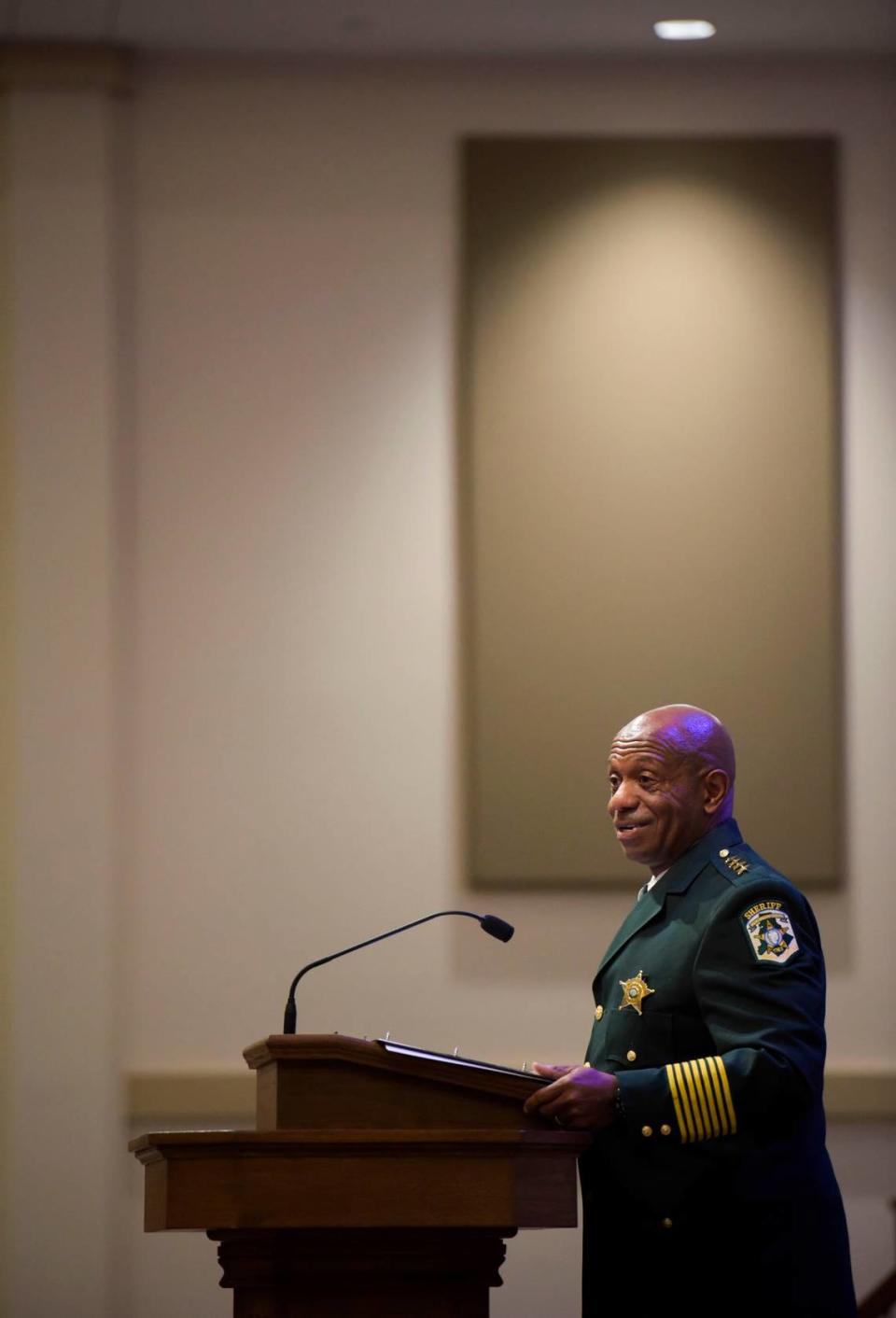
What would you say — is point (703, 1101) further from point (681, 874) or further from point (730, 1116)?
point (681, 874)

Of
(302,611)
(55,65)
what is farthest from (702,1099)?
(55,65)

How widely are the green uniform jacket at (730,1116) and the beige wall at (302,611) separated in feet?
7.34

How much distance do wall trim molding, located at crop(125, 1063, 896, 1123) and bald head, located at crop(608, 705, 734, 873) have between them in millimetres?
2160

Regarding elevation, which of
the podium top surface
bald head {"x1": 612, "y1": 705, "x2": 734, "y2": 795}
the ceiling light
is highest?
the ceiling light

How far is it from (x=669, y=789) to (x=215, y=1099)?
2376 millimetres

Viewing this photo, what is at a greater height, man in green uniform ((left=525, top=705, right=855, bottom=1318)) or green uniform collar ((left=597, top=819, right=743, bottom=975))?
green uniform collar ((left=597, top=819, right=743, bottom=975))

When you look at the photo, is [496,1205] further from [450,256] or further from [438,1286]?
[450,256]

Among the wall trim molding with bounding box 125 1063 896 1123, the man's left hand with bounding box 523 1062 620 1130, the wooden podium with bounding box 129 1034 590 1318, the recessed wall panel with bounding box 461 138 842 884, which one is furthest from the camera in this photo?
the recessed wall panel with bounding box 461 138 842 884

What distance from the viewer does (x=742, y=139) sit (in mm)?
5680

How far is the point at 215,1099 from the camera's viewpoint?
5.32 meters

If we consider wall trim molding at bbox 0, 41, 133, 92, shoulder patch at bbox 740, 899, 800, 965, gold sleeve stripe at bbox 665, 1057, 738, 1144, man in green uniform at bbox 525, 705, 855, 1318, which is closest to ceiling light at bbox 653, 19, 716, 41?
wall trim molding at bbox 0, 41, 133, 92

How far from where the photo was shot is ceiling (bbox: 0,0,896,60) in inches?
213

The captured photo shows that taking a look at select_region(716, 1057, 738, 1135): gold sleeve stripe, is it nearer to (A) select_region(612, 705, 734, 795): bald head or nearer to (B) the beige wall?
(A) select_region(612, 705, 734, 795): bald head

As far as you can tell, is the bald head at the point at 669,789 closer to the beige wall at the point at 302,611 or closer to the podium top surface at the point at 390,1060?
the podium top surface at the point at 390,1060
